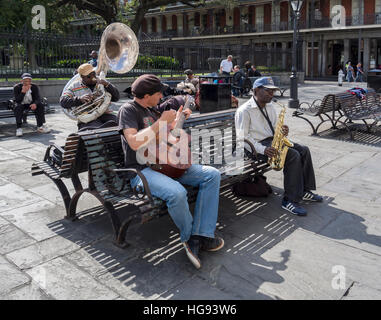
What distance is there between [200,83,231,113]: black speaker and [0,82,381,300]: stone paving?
3974 millimetres

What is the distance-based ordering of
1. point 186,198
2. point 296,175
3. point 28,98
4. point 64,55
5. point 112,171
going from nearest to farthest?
point 186,198 → point 112,171 → point 296,175 → point 28,98 → point 64,55

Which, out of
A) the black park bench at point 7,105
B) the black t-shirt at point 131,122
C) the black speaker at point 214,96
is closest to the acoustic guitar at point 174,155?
the black t-shirt at point 131,122

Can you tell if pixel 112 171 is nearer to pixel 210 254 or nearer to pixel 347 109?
pixel 210 254

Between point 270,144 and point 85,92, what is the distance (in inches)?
97.0

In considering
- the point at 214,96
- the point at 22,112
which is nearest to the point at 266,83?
the point at 214,96

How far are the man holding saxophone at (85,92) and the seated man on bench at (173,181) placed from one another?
1639 millimetres

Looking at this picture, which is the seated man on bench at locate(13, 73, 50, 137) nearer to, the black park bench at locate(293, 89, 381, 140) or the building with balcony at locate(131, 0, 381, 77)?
the black park bench at locate(293, 89, 381, 140)

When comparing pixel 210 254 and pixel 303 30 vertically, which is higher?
pixel 303 30

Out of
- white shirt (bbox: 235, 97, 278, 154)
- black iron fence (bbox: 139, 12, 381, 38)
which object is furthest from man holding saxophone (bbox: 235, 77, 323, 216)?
black iron fence (bbox: 139, 12, 381, 38)

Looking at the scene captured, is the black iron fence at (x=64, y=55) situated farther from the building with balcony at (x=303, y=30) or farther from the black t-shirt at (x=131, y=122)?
the black t-shirt at (x=131, y=122)

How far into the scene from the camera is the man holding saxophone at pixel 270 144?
4289 mm

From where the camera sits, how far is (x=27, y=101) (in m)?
8.80
